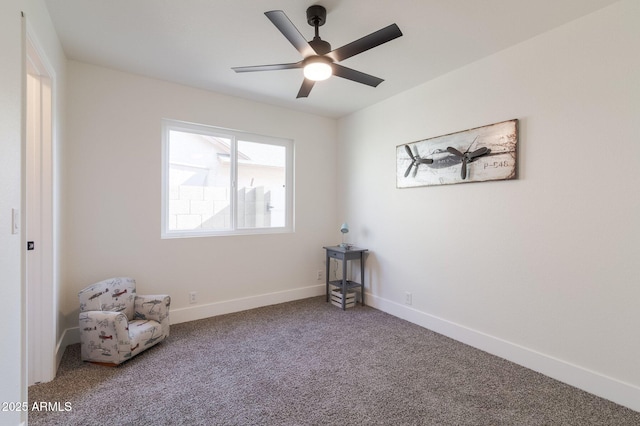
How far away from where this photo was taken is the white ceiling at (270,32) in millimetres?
2020

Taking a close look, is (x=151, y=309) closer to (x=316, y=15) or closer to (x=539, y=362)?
(x=316, y=15)

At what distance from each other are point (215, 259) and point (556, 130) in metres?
3.49

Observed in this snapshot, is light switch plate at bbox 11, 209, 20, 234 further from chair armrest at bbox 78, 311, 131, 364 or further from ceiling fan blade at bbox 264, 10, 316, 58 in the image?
ceiling fan blade at bbox 264, 10, 316, 58

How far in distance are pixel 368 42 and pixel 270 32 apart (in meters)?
0.86

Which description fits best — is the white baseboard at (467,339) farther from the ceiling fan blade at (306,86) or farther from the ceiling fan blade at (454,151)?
the ceiling fan blade at (306,86)

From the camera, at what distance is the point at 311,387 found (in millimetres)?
2123

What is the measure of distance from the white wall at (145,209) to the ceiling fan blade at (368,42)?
78.5 inches

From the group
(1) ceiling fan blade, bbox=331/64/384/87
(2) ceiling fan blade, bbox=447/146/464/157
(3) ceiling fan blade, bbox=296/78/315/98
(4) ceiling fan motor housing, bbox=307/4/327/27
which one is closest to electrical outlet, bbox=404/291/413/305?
(2) ceiling fan blade, bbox=447/146/464/157

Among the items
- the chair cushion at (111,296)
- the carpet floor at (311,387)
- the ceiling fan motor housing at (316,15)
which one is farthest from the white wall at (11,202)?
the ceiling fan motor housing at (316,15)

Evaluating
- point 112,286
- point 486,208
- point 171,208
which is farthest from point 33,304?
point 486,208

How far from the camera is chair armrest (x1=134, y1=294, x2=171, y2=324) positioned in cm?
276

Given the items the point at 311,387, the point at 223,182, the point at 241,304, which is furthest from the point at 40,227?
the point at 311,387

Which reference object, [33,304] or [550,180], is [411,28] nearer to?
[550,180]

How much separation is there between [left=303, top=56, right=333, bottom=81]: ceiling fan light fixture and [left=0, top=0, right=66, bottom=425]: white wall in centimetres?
157
